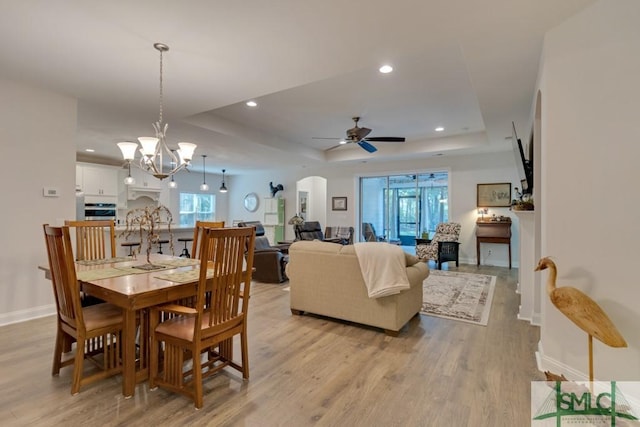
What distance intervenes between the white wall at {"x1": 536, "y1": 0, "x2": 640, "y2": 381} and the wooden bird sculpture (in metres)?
0.26

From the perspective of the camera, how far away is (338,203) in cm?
902

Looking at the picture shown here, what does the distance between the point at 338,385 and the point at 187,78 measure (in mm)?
3158

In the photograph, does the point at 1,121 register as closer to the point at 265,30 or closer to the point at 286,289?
the point at 265,30

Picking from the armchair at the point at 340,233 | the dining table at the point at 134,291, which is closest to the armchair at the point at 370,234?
the armchair at the point at 340,233

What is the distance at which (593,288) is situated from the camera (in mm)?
2051

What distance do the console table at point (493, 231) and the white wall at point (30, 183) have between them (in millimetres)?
7133

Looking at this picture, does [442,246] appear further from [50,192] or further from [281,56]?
[50,192]

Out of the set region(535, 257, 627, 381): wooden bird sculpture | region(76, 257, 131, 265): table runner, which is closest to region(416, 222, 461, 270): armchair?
region(535, 257, 627, 381): wooden bird sculpture

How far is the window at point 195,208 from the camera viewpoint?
10172mm

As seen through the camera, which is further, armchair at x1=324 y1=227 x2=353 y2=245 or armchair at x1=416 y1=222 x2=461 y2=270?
armchair at x1=324 y1=227 x2=353 y2=245

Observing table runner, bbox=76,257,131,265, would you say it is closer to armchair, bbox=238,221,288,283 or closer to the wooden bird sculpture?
armchair, bbox=238,221,288,283

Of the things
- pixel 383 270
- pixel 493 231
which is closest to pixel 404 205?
pixel 493 231

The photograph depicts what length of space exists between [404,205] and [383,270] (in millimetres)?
5933

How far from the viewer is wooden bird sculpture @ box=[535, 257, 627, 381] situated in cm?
168
